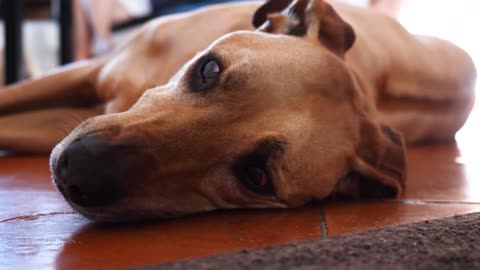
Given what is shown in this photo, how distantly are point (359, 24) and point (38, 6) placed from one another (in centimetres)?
425

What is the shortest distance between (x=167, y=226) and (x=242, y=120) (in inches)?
11.1

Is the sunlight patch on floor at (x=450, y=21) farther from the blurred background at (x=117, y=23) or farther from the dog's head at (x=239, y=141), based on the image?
Result: the dog's head at (x=239, y=141)

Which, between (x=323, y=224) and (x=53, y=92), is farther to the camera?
(x=53, y=92)

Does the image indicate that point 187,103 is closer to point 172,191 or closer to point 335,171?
point 172,191

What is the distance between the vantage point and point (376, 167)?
1.88 m

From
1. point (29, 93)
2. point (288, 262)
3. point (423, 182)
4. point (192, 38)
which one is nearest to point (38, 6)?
point (29, 93)

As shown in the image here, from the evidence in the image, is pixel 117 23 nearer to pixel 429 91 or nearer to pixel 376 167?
pixel 429 91

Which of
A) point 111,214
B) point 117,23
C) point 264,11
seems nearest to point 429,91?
point 264,11

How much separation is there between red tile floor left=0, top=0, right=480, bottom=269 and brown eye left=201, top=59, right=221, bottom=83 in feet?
1.04

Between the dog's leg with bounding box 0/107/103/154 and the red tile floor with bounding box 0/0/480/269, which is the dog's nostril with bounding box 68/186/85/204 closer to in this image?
the red tile floor with bounding box 0/0/480/269

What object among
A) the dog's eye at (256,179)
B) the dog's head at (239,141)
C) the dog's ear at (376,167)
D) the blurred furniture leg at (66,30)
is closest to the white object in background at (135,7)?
the blurred furniture leg at (66,30)

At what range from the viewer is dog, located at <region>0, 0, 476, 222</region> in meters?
1.45

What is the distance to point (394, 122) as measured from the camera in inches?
93.7

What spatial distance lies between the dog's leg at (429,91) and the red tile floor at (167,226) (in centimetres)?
34
